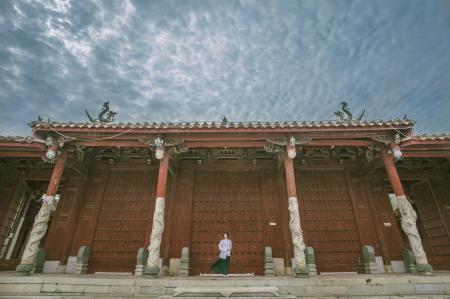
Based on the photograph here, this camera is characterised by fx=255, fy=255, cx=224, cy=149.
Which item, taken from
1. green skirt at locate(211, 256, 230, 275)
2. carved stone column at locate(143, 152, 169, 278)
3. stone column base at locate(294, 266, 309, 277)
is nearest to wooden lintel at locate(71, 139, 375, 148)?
carved stone column at locate(143, 152, 169, 278)

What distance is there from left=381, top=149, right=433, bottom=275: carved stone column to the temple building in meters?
0.04

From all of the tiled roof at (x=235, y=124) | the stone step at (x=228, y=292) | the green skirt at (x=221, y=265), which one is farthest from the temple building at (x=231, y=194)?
the stone step at (x=228, y=292)

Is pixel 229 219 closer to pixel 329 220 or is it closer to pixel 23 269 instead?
pixel 329 220

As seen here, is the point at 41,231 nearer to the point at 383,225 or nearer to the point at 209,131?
the point at 209,131

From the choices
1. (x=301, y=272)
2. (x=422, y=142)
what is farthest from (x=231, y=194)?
(x=422, y=142)

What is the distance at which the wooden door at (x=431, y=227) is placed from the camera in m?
10.1

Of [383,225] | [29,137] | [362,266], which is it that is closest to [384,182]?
[383,225]

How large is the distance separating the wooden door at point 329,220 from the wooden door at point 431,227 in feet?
11.3

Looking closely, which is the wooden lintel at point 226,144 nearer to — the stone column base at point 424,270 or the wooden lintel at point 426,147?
the wooden lintel at point 426,147

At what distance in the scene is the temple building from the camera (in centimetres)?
857

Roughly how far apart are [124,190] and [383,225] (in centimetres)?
1061

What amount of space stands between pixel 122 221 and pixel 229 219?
169 inches

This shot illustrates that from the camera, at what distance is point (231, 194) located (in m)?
10.6

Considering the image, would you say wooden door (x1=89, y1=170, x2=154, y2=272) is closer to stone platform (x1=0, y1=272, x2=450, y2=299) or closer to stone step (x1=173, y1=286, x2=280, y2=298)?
stone platform (x1=0, y1=272, x2=450, y2=299)
